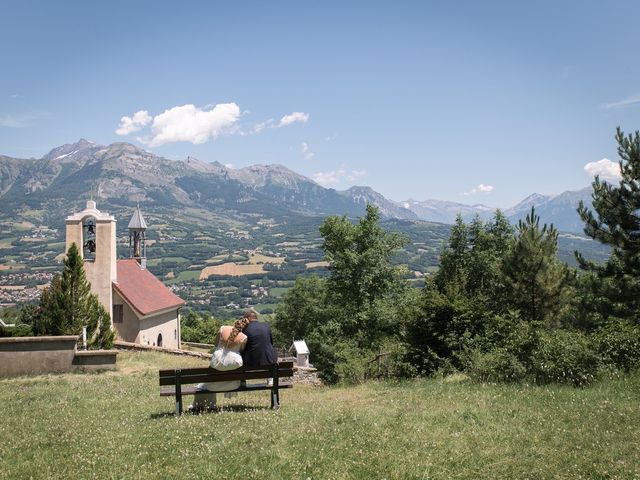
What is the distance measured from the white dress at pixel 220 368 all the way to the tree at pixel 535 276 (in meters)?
17.2

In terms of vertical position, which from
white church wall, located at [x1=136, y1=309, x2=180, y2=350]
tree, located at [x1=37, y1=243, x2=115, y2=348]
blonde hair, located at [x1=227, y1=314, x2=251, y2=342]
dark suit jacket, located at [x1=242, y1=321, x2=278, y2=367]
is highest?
blonde hair, located at [x1=227, y1=314, x2=251, y2=342]

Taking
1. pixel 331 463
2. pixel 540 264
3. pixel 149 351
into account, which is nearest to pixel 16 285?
pixel 149 351

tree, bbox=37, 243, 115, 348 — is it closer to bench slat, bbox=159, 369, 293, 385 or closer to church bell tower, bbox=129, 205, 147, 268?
bench slat, bbox=159, 369, 293, 385

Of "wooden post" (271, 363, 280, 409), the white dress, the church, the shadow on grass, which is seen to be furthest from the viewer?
the church

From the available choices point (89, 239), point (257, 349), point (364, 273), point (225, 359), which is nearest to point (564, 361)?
point (257, 349)

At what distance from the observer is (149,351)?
28406mm

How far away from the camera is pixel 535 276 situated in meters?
23.8

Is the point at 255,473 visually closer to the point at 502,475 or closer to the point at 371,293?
the point at 502,475

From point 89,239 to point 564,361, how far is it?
2755 cm

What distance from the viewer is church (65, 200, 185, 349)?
31078 millimetres

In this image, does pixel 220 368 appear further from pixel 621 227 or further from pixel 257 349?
pixel 621 227

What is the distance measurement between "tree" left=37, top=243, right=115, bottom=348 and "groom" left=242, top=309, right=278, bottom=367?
1808cm

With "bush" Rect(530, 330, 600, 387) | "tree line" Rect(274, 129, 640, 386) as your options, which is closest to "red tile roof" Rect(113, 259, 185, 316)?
"tree line" Rect(274, 129, 640, 386)

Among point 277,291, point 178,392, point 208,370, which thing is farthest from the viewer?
point 277,291
